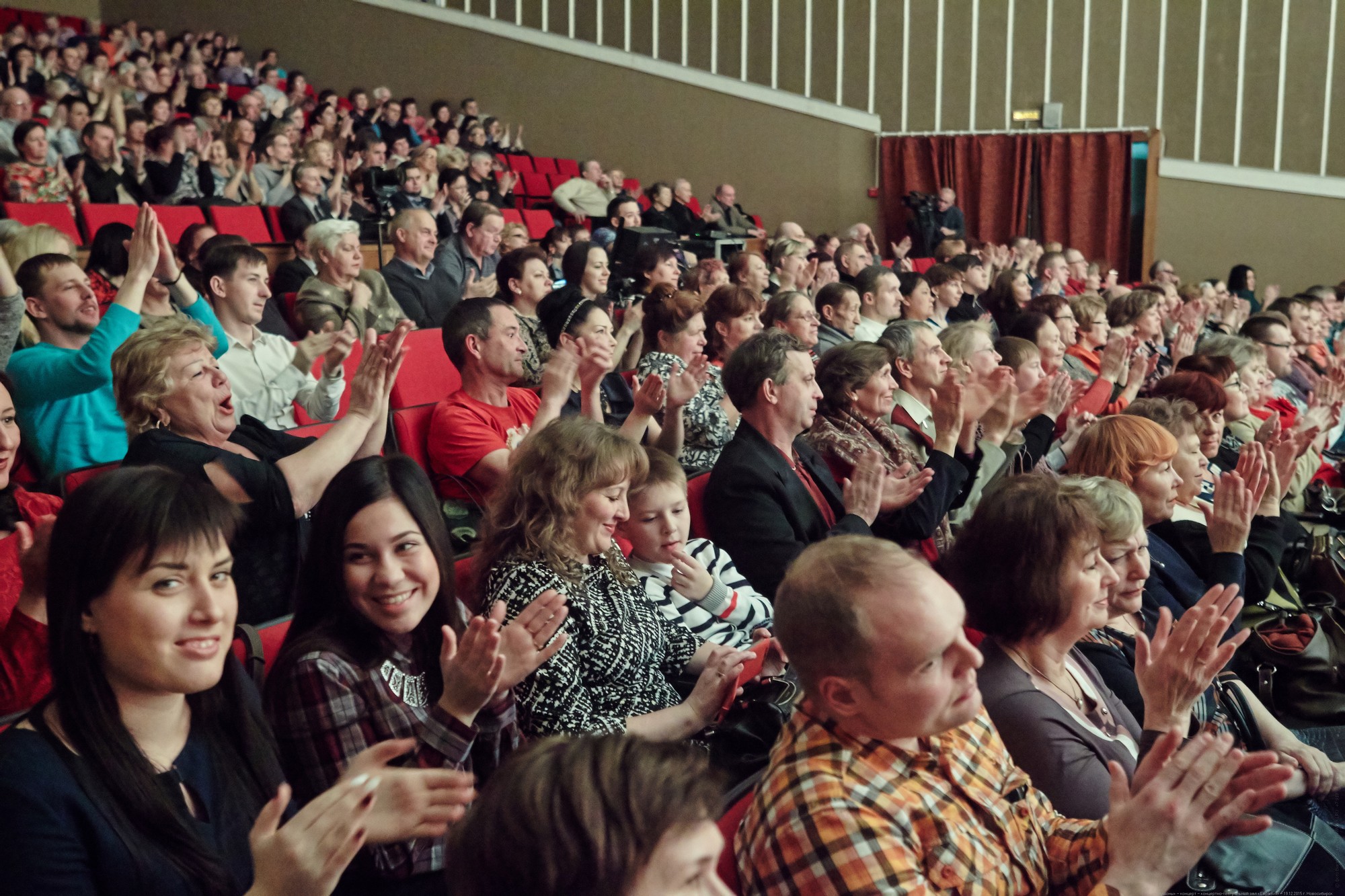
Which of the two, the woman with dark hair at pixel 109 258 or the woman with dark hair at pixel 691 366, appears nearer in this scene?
the woman with dark hair at pixel 691 366

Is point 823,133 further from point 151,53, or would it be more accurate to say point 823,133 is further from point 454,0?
point 151,53

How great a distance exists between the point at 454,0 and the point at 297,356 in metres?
8.90

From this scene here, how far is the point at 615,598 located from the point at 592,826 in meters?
1.04

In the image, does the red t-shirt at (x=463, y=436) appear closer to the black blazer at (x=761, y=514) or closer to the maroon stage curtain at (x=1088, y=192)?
the black blazer at (x=761, y=514)

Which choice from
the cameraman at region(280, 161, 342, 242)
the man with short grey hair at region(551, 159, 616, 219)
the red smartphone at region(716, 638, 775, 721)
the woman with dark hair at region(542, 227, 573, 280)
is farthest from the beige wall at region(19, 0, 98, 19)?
the red smartphone at region(716, 638, 775, 721)

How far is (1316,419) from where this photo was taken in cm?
344

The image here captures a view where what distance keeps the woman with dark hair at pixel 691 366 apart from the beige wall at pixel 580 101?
697 cm

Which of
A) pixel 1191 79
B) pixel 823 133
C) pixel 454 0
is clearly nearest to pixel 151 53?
pixel 454 0

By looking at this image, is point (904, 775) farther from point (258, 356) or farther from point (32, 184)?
point (32, 184)

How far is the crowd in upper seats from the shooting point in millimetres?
1029

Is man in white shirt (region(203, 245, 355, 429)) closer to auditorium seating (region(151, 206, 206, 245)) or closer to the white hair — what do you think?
the white hair

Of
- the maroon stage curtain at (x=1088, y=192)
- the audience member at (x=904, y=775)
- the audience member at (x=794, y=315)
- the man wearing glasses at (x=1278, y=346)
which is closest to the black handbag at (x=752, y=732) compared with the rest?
the audience member at (x=904, y=775)

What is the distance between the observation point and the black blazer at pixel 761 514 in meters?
2.29

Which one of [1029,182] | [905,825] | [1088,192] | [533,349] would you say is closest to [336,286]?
[533,349]
